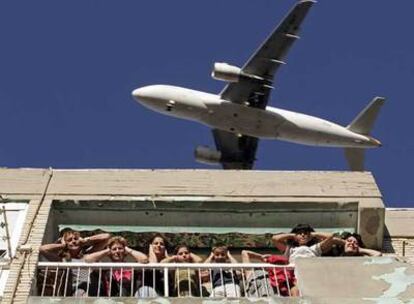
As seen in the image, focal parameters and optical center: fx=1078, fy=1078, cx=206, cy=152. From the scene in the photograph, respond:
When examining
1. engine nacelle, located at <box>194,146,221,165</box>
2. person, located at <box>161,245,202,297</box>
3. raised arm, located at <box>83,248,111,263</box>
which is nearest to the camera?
person, located at <box>161,245,202,297</box>

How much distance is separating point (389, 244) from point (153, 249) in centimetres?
221

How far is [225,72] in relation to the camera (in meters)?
41.4

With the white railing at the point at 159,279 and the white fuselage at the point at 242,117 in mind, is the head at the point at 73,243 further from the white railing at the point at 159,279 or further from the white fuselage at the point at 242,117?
the white fuselage at the point at 242,117

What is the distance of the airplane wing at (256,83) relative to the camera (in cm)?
→ 4103

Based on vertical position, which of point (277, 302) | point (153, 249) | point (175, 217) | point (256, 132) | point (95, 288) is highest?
point (256, 132)

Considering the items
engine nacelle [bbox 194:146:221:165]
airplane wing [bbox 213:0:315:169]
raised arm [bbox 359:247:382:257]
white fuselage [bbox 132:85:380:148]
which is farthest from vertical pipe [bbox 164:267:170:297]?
engine nacelle [bbox 194:146:221:165]

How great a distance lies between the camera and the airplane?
137 feet

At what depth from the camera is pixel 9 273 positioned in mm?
8172

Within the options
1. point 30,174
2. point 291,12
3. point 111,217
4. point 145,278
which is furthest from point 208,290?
point 291,12

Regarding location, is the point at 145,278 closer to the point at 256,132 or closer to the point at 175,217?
the point at 175,217

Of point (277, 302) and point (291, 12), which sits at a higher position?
point (291, 12)

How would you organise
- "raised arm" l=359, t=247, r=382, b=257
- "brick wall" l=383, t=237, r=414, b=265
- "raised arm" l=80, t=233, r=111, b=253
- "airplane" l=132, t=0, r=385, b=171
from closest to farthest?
1. "raised arm" l=359, t=247, r=382, b=257
2. "raised arm" l=80, t=233, r=111, b=253
3. "brick wall" l=383, t=237, r=414, b=265
4. "airplane" l=132, t=0, r=385, b=171

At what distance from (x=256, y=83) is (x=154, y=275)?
35.4 metres

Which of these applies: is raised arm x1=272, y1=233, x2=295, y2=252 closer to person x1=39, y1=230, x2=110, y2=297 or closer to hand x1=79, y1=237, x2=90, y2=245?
person x1=39, y1=230, x2=110, y2=297
